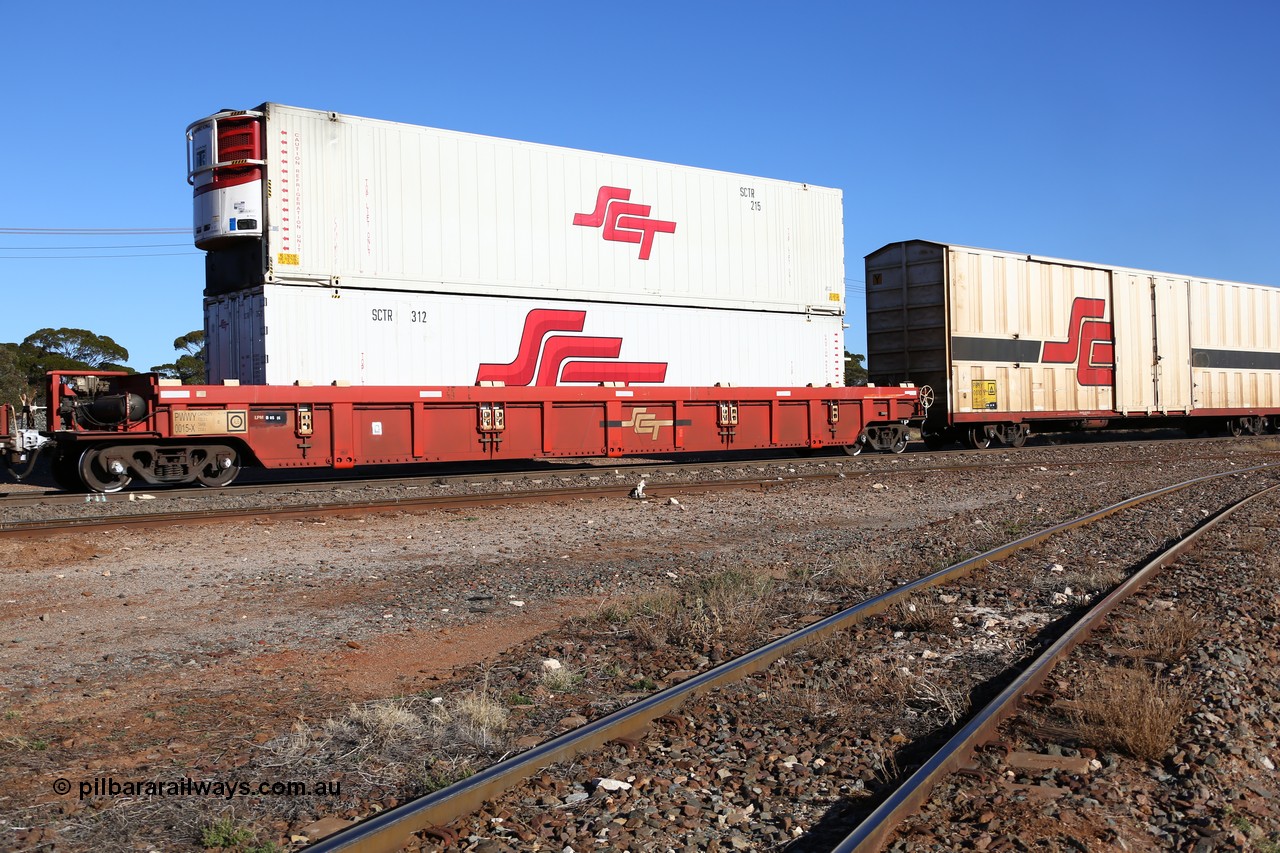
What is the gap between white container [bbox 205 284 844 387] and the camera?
1363 cm

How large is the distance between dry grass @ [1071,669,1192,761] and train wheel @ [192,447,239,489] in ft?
39.0

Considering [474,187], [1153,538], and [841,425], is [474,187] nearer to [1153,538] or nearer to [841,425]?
[841,425]

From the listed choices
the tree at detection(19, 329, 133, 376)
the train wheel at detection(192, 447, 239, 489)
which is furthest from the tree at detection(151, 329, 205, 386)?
the train wheel at detection(192, 447, 239, 489)

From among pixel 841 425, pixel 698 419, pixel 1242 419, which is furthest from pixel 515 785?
pixel 1242 419

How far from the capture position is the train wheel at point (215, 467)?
43.9 ft

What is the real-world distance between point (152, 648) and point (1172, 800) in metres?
5.32

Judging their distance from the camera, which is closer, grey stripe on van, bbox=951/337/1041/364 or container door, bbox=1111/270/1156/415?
grey stripe on van, bbox=951/337/1041/364

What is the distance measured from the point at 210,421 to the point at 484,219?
16.7 feet

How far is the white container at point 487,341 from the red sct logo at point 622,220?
116 centimetres

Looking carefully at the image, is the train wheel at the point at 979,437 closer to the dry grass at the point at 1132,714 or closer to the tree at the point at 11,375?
the dry grass at the point at 1132,714

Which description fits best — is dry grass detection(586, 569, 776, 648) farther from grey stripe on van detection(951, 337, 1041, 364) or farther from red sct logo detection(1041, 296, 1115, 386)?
red sct logo detection(1041, 296, 1115, 386)

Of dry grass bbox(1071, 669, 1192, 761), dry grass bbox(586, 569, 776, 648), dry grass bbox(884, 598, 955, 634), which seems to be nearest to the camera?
dry grass bbox(1071, 669, 1192, 761)

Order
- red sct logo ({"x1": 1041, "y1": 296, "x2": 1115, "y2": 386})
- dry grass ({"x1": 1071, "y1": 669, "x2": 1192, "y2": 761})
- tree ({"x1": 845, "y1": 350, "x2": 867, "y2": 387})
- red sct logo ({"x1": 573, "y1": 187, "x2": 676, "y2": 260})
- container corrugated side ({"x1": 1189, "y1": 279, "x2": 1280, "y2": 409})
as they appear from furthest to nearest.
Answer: tree ({"x1": 845, "y1": 350, "x2": 867, "y2": 387})
container corrugated side ({"x1": 1189, "y1": 279, "x2": 1280, "y2": 409})
red sct logo ({"x1": 1041, "y1": 296, "x2": 1115, "y2": 386})
red sct logo ({"x1": 573, "y1": 187, "x2": 676, "y2": 260})
dry grass ({"x1": 1071, "y1": 669, "x2": 1192, "y2": 761})

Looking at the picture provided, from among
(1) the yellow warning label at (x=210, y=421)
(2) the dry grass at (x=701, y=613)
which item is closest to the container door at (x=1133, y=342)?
(2) the dry grass at (x=701, y=613)
